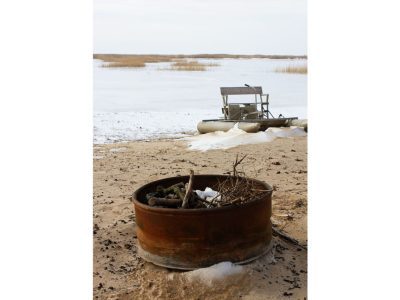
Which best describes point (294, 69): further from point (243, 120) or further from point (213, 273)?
point (213, 273)

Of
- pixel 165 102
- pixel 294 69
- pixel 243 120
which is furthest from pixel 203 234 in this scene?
pixel 294 69

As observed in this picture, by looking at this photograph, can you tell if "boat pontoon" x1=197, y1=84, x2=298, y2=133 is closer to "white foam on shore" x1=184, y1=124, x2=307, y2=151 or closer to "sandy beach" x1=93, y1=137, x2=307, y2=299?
"white foam on shore" x1=184, y1=124, x2=307, y2=151

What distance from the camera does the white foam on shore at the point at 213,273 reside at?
125 inches

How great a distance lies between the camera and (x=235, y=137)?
8703 mm

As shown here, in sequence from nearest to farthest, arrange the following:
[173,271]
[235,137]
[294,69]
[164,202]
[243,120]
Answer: [173,271], [164,202], [235,137], [243,120], [294,69]

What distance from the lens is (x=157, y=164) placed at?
7.13m

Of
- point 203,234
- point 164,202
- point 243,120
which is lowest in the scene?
point 203,234

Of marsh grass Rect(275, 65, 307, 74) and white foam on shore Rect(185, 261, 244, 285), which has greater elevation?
marsh grass Rect(275, 65, 307, 74)

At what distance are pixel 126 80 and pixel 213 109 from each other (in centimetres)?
1003

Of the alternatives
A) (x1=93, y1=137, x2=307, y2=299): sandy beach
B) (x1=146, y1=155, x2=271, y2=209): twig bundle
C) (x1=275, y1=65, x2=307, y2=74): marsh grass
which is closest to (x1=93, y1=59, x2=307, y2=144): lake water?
(x1=275, y1=65, x2=307, y2=74): marsh grass

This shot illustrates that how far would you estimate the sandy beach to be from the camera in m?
3.18

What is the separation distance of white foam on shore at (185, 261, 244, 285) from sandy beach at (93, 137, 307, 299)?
0.03 metres

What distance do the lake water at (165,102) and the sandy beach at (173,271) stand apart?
2641 millimetres

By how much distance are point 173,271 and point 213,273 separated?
1.04 ft
